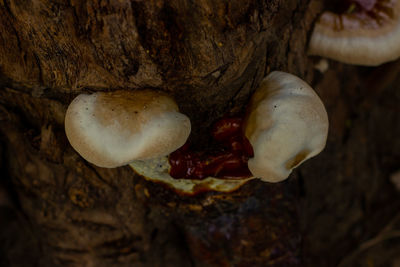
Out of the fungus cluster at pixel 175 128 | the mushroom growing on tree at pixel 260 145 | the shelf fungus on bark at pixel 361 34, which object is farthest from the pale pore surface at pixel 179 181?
the shelf fungus on bark at pixel 361 34

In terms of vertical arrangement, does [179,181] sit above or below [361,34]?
below

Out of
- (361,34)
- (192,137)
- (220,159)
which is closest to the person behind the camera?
(220,159)

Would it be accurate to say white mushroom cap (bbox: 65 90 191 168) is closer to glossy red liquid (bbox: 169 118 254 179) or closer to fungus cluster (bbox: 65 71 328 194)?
fungus cluster (bbox: 65 71 328 194)

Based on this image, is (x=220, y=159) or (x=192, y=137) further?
(x=192, y=137)

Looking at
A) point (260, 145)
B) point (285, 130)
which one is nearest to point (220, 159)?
point (260, 145)

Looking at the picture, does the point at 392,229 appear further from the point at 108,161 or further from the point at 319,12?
the point at 108,161

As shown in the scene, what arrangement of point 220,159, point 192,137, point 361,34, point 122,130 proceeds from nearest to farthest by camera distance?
point 122,130 < point 220,159 < point 192,137 < point 361,34

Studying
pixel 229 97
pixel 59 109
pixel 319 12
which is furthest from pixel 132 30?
pixel 319 12

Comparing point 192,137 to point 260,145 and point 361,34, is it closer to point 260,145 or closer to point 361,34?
point 260,145
